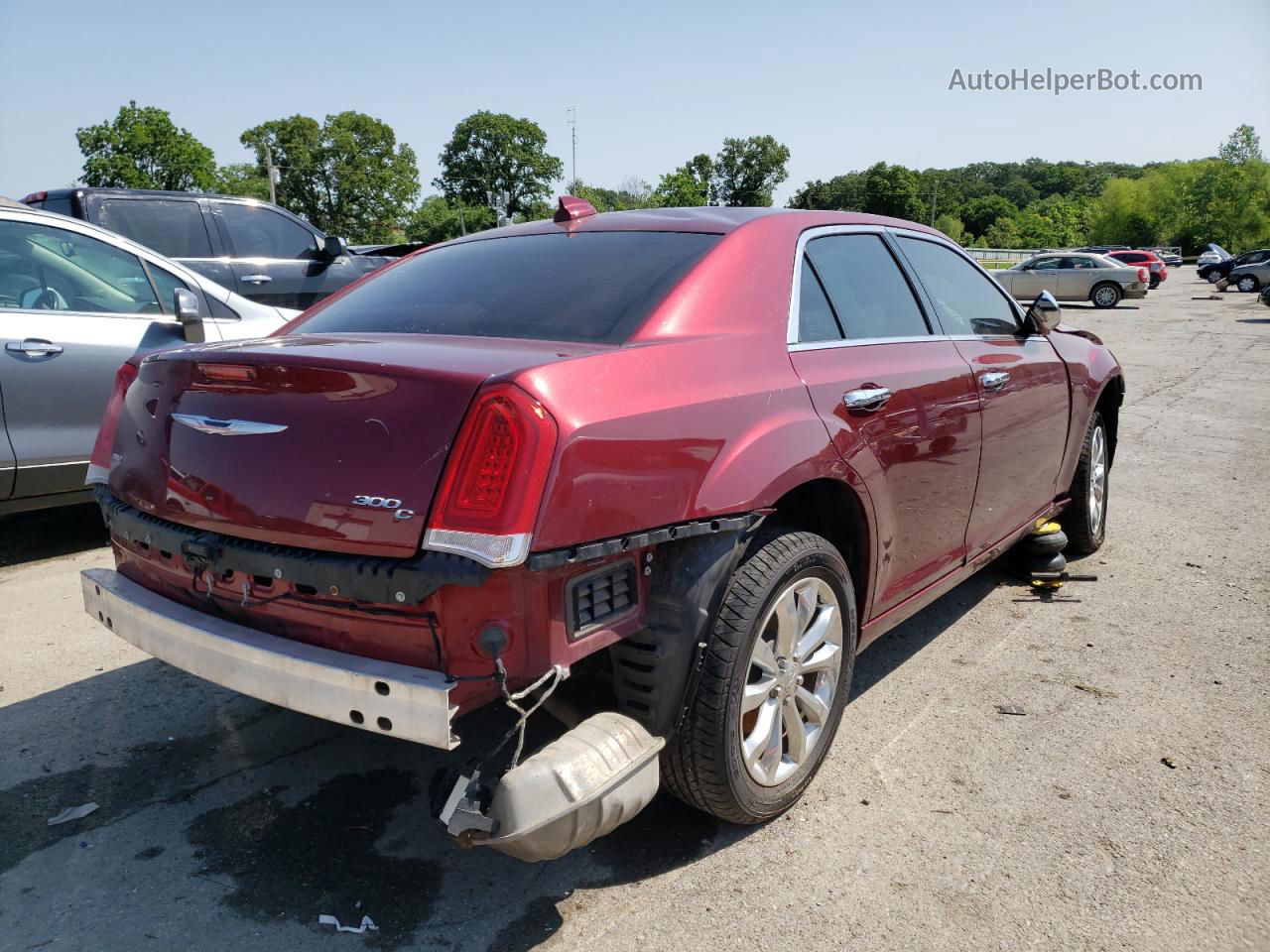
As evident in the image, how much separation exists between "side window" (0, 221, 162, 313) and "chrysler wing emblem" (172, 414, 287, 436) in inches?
120

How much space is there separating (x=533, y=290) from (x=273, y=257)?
667 cm

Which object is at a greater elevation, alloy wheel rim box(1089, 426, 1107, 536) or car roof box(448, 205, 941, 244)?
car roof box(448, 205, 941, 244)

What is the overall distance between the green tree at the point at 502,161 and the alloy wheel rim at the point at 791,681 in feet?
326

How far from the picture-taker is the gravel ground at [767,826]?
2227mm

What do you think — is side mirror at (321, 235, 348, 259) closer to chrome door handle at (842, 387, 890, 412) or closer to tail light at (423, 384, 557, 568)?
chrome door handle at (842, 387, 890, 412)

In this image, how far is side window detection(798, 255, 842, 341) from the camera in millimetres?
2824

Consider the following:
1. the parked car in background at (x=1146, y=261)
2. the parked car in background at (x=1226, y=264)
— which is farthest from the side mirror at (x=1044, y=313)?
the parked car in background at (x=1226, y=264)

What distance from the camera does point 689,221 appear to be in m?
3.01

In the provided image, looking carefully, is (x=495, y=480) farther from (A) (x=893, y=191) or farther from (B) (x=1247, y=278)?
(A) (x=893, y=191)

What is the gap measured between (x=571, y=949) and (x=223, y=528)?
4.18 feet

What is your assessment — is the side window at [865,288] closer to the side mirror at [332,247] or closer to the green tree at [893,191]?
the side mirror at [332,247]

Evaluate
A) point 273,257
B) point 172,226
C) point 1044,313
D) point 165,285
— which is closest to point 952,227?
point 273,257

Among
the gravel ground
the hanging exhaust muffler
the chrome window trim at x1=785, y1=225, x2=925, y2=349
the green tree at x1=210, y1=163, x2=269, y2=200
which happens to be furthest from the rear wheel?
the green tree at x1=210, y1=163, x2=269, y2=200

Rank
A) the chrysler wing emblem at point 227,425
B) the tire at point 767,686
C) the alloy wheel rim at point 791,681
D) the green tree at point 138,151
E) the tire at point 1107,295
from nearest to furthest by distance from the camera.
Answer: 1. the chrysler wing emblem at point 227,425
2. the tire at point 767,686
3. the alloy wheel rim at point 791,681
4. the tire at point 1107,295
5. the green tree at point 138,151
